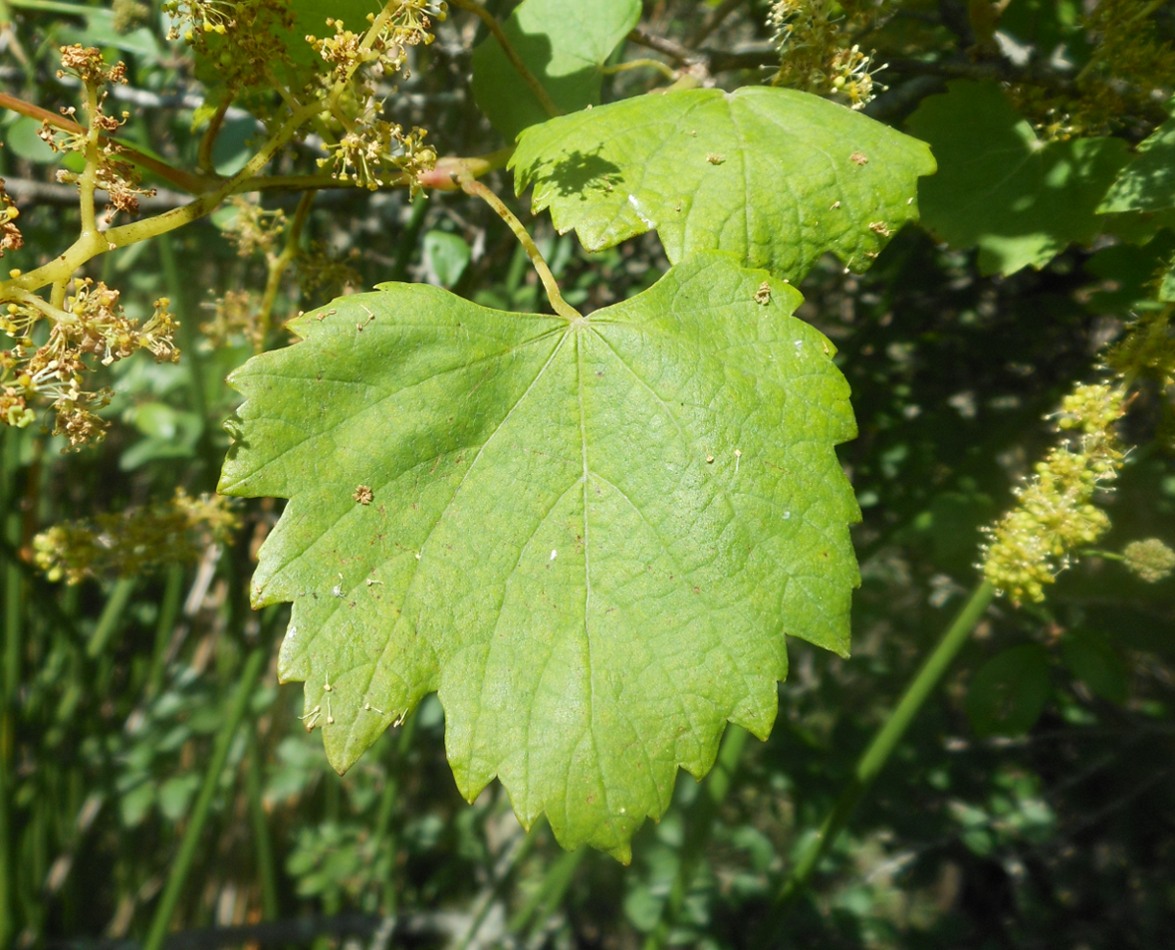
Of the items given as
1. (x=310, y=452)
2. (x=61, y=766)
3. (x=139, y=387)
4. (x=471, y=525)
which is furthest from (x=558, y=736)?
(x=61, y=766)

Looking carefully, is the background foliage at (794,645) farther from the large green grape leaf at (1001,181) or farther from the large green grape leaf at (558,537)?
the large green grape leaf at (558,537)

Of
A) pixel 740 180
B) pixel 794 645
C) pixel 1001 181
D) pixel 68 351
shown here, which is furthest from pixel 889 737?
pixel 68 351

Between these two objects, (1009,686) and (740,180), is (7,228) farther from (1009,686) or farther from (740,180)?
(1009,686)

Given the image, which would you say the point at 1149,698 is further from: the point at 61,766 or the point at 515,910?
the point at 61,766

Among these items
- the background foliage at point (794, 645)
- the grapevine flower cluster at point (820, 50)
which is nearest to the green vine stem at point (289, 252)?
the background foliage at point (794, 645)

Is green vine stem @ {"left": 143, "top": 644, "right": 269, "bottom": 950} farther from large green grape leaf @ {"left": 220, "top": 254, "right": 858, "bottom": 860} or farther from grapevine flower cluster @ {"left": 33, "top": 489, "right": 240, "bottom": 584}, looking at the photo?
large green grape leaf @ {"left": 220, "top": 254, "right": 858, "bottom": 860}

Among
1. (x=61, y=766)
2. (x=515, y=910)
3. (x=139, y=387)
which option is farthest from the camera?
(x=515, y=910)

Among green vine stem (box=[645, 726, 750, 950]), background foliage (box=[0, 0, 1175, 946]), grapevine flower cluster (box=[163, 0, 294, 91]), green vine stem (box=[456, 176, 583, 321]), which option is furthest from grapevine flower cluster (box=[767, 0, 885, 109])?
green vine stem (box=[645, 726, 750, 950])
